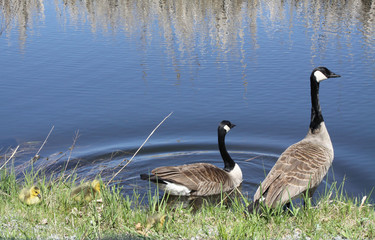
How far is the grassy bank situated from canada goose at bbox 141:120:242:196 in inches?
76.3

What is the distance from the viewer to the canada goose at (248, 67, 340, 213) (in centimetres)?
673

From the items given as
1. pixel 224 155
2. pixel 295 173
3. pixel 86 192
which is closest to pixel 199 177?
pixel 224 155

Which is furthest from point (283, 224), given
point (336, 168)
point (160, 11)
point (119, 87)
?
point (160, 11)

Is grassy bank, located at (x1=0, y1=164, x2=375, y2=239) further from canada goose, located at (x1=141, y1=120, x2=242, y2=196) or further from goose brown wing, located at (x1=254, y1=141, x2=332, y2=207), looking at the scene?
canada goose, located at (x1=141, y1=120, x2=242, y2=196)

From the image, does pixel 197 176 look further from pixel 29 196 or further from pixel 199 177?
pixel 29 196

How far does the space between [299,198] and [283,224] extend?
2.29 m

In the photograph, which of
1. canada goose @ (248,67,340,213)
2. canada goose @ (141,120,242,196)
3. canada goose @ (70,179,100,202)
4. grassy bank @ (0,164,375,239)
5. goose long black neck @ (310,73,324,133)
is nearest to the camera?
grassy bank @ (0,164,375,239)

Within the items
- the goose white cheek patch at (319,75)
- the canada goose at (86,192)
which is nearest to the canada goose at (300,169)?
the goose white cheek patch at (319,75)

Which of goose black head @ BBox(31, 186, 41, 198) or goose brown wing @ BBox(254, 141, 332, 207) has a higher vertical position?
goose black head @ BBox(31, 186, 41, 198)

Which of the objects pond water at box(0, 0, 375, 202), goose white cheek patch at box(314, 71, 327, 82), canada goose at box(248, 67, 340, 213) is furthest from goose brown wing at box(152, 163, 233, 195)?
goose white cheek patch at box(314, 71, 327, 82)

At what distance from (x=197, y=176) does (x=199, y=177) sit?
4cm

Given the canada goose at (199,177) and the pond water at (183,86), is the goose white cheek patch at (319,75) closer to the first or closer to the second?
the pond water at (183,86)

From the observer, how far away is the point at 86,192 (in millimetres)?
6141

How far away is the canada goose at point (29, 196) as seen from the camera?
19.3 ft
